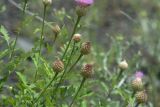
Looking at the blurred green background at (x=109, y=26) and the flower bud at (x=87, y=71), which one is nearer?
the flower bud at (x=87, y=71)

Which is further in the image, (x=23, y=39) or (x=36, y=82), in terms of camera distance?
(x=23, y=39)

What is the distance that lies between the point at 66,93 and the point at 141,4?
4.34m

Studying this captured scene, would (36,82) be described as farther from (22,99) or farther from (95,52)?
(95,52)

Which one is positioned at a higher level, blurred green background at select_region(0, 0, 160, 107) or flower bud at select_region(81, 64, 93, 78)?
flower bud at select_region(81, 64, 93, 78)

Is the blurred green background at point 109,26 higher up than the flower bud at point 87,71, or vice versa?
Answer: the flower bud at point 87,71

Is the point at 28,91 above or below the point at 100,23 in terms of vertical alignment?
above

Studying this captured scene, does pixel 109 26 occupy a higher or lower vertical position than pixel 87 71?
lower

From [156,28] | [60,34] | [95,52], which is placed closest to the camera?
[60,34]

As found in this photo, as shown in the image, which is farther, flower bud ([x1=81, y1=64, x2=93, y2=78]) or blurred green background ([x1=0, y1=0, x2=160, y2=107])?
blurred green background ([x1=0, y1=0, x2=160, y2=107])

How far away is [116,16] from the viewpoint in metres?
6.22

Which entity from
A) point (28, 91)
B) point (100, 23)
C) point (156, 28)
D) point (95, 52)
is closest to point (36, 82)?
point (28, 91)

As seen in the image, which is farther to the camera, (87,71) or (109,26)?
(109,26)

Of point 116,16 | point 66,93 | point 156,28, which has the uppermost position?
point 66,93

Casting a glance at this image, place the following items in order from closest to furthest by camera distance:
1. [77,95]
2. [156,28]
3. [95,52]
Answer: [77,95], [95,52], [156,28]
